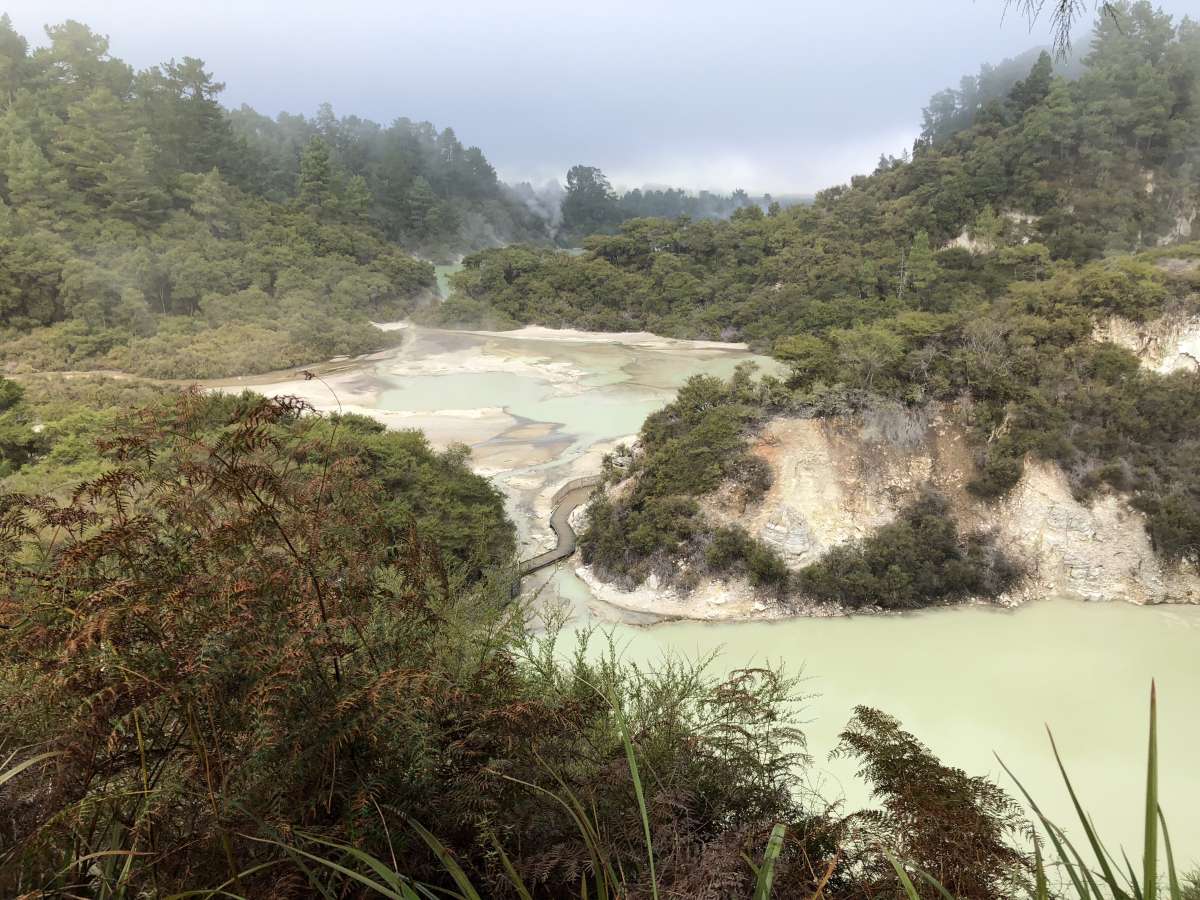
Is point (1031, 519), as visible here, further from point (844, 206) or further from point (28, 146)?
point (28, 146)

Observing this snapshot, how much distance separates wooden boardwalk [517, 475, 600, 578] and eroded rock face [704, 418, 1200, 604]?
3117 millimetres

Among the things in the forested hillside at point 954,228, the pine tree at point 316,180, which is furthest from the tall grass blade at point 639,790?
the pine tree at point 316,180

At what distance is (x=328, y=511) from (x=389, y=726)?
92 centimetres

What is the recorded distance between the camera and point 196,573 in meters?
2.33

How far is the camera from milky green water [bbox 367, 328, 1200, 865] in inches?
279

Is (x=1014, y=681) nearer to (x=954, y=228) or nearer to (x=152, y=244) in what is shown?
(x=954, y=228)

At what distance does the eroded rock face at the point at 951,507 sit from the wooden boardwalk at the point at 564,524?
3117 millimetres

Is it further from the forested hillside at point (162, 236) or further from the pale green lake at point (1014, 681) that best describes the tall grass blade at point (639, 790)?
the forested hillside at point (162, 236)

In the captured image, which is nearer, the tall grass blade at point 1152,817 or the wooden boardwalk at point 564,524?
the tall grass blade at point 1152,817

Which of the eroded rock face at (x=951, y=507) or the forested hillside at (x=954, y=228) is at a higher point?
A: the forested hillside at (x=954, y=228)

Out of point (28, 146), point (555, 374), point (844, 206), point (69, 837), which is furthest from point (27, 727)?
point (844, 206)

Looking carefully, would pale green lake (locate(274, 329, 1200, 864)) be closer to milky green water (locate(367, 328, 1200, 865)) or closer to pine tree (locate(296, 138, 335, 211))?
milky green water (locate(367, 328, 1200, 865))

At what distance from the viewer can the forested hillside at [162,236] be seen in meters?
27.0

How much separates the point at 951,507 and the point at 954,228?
2658cm
